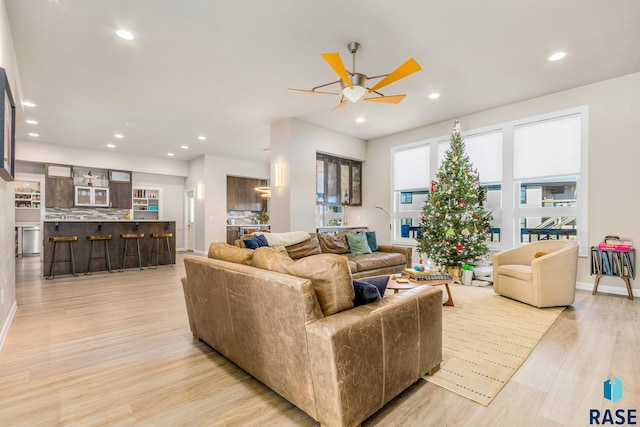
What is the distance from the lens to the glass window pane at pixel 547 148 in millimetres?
4718

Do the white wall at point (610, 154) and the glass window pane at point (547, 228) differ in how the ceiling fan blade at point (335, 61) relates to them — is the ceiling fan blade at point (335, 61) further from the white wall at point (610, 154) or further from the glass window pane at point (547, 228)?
the glass window pane at point (547, 228)

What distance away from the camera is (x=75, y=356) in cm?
247

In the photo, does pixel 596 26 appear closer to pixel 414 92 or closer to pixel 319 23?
pixel 414 92

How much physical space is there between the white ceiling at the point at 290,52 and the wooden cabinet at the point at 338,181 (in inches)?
47.5

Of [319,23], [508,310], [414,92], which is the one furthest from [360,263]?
[319,23]

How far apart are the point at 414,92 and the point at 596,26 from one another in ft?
6.80

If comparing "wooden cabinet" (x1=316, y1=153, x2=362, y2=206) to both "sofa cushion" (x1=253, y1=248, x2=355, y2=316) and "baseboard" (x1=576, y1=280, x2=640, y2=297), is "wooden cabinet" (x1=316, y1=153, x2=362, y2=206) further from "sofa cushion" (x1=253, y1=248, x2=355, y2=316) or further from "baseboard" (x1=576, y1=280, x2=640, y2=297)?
"sofa cushion" (x1=253, y1=248, x2=355, y2=316)

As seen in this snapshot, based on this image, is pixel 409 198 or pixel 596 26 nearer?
pixel 596 26

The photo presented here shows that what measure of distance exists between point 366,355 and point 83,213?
32.8 ft

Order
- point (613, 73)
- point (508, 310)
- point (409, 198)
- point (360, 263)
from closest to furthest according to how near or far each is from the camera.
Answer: point (508, 310), point (613, 73), point (360, 263), point (409, 198)

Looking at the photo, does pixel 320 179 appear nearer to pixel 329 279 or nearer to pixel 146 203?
pixel 329 279

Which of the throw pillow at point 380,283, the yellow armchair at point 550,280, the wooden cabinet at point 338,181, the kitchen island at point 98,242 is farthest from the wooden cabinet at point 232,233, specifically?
the throw pillow at point 380,283

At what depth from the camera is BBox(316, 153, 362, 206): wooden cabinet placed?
6543mm

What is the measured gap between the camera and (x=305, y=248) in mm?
4684
